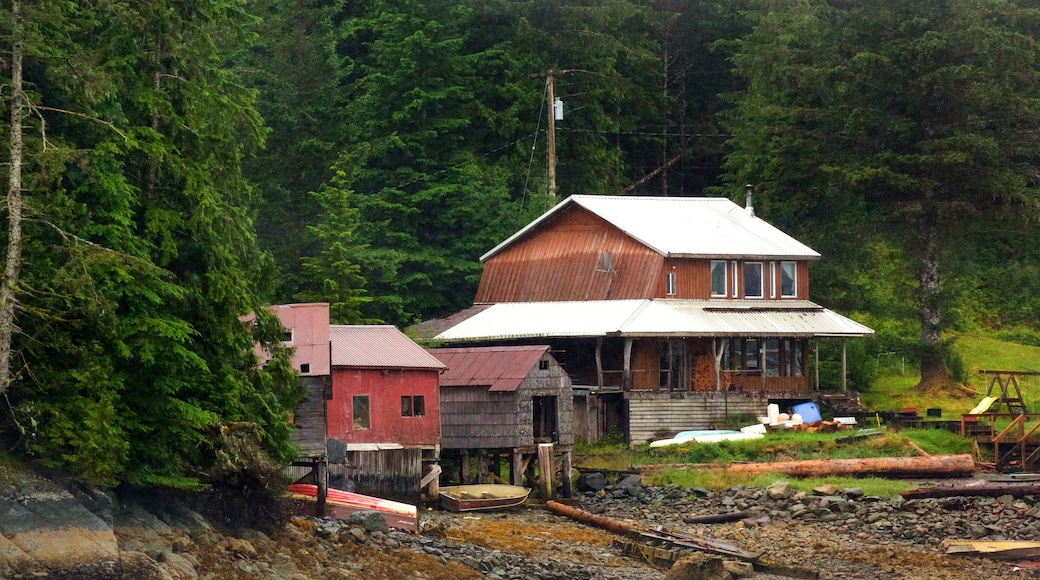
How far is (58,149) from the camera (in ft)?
83.4

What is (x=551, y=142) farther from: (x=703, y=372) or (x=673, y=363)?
(x=703, y=372)

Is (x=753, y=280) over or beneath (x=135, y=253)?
over

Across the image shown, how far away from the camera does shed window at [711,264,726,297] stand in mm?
53719

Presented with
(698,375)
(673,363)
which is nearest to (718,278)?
(673,363)

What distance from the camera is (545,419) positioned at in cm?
4506

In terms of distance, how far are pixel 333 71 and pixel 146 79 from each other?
121 feet

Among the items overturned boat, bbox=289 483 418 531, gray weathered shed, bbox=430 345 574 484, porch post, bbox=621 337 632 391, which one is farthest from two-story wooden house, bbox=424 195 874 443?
overturned boat, bbox=289 483 418 531

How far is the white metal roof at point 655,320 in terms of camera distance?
164ft

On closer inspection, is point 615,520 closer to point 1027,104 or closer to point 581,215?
point 581,215

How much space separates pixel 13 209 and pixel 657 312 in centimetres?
2876

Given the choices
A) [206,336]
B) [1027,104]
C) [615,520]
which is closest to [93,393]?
[206,336]

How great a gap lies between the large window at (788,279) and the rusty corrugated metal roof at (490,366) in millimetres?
13819

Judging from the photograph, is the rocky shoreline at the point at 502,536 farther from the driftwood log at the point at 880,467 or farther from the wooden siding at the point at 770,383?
the wooden siding at the point at 770,383

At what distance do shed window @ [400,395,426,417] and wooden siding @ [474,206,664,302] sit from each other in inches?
529
